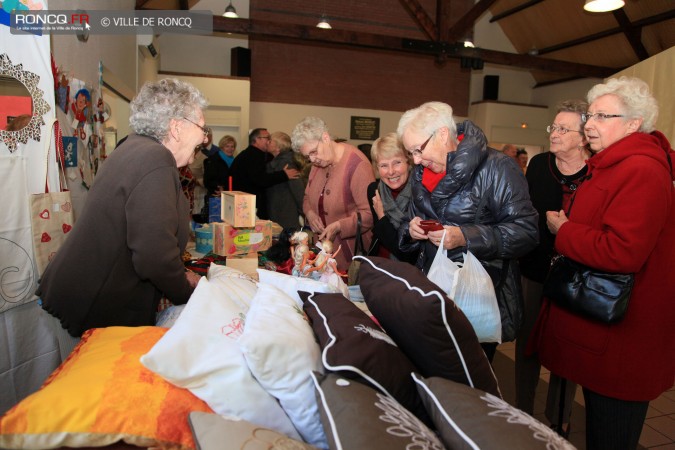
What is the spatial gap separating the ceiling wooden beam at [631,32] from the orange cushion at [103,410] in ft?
30.4

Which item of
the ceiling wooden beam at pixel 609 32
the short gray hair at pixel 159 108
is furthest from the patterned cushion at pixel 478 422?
the ceiling wooden beam at pixel 609 32

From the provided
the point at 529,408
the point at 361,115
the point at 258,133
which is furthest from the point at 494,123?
the point at 529,408

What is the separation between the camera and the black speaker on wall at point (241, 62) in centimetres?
803

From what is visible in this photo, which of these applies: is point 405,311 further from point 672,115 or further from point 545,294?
point 672,115

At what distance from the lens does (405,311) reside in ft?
3.87

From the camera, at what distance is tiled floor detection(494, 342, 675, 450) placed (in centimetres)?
254

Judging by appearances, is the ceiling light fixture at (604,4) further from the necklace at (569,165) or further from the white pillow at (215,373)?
the white pillow at (215,373)

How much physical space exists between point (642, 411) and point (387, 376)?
127cm

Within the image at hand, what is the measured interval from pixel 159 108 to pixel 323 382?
1161 mm

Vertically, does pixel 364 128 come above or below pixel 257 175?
above

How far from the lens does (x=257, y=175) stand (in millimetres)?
4621

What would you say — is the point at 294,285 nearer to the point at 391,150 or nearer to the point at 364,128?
the point at 391,150

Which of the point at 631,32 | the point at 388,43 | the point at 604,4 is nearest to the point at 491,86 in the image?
the point at 631,32

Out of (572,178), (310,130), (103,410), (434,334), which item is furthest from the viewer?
(310,130)
